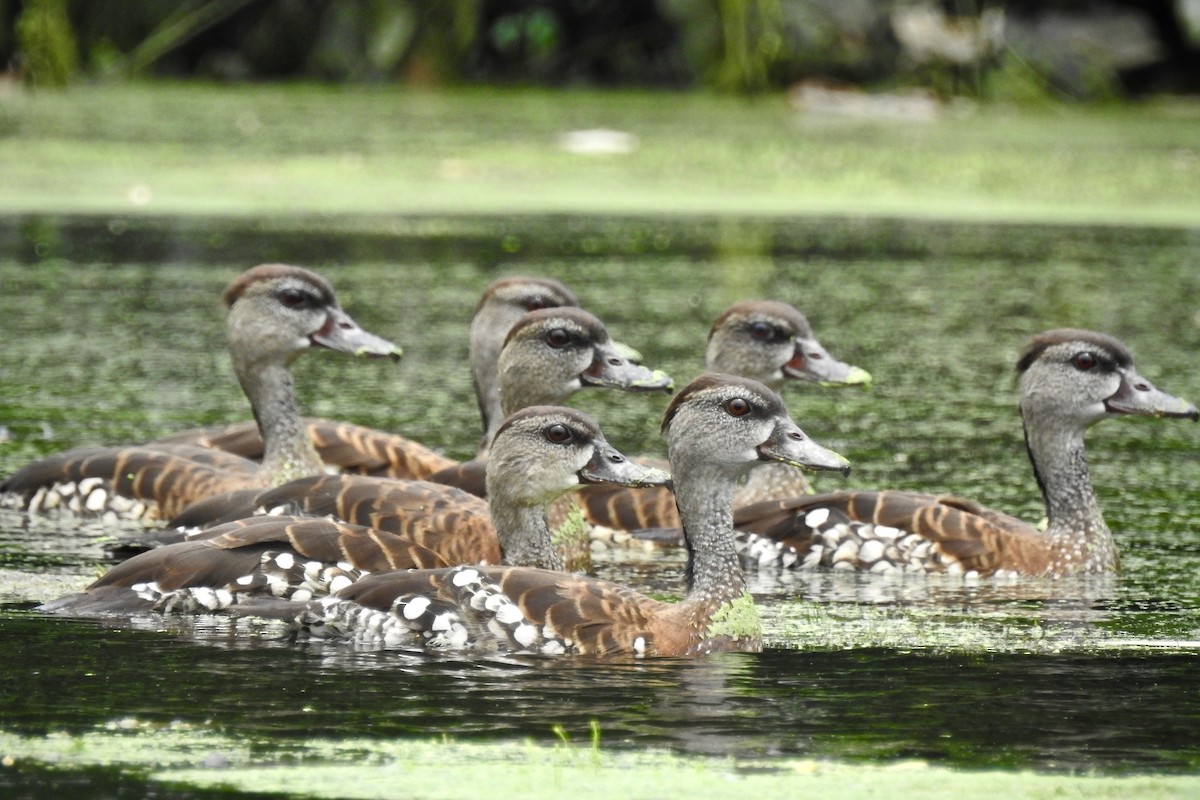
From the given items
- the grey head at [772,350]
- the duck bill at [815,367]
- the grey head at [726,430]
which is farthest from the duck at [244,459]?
the grey head at [726,430]

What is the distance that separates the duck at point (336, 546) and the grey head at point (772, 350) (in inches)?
94.9

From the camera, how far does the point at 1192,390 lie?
11875 mm

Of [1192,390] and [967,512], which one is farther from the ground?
[1192,390]

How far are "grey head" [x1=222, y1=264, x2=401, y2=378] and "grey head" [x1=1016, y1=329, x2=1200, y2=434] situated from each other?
8.88 feet

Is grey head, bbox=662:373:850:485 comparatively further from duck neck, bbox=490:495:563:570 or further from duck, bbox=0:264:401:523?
duck, bbox=0:264:401:523

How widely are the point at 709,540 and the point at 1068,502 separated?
2157 millimetres

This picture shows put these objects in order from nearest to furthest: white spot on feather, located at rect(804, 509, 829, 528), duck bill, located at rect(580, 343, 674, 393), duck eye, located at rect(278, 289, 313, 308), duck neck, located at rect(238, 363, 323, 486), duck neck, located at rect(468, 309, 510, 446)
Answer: white spot on feather, located at rect(804, 509, 829, 528), duck bill, located at rect(580, 343, 674, 393), duck neck, located at rect(238, 363, 323, 486), duck eye, located at rect(278, 289, 313, 308), duck neck, located at rect(468, 309, 510, 446)

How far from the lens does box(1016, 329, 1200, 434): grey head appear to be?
918 centimetres

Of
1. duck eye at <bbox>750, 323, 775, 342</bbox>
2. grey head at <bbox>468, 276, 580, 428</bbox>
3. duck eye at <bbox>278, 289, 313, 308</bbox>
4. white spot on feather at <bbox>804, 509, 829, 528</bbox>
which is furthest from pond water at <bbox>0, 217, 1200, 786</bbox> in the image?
duck eye at <bbox>278, 289, 313, 308</bbox>

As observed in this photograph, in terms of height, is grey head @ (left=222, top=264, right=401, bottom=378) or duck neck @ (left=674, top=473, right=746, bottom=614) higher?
grey head @ (left=222, top=264, right=401, bottom=378)

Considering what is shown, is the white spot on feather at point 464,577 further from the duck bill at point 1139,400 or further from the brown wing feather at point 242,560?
the duck bill at point 1139,400

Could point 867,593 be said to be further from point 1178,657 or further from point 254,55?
point 254,55

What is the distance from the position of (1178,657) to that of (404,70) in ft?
72.5

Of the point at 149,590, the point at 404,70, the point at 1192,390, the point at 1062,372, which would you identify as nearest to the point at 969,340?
the point at 1192,390
